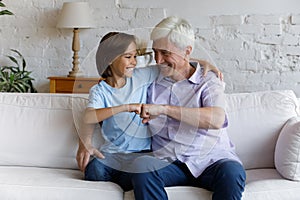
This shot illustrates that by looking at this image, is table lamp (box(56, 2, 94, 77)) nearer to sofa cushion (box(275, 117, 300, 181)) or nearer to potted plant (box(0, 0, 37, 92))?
potted plant (box(0, 0, 37, 92))

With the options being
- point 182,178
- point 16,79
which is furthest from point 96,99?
point 16,79

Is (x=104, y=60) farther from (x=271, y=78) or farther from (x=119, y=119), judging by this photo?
(x=271, y=78)

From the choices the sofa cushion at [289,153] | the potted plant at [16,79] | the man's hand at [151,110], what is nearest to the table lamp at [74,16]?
the potted plant at [16,79]

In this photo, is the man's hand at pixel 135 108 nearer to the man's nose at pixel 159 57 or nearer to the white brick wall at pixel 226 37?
the man's nose at pixel 159 57

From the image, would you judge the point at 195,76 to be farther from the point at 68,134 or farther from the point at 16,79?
the point at 16,79

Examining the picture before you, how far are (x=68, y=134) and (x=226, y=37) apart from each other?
5.33 ft

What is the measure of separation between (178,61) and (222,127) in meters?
0.35

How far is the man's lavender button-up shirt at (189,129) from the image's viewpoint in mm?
2088

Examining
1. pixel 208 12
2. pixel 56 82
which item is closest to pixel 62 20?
pixel 56 82

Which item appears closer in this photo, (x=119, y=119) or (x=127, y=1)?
(x=119, y=119)

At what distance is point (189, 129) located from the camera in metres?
2.08

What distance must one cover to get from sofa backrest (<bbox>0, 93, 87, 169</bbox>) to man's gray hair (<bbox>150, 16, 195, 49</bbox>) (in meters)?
0.59

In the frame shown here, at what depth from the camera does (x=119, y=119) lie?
2.07 m

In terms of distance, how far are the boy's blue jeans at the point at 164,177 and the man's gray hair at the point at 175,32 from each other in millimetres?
524
